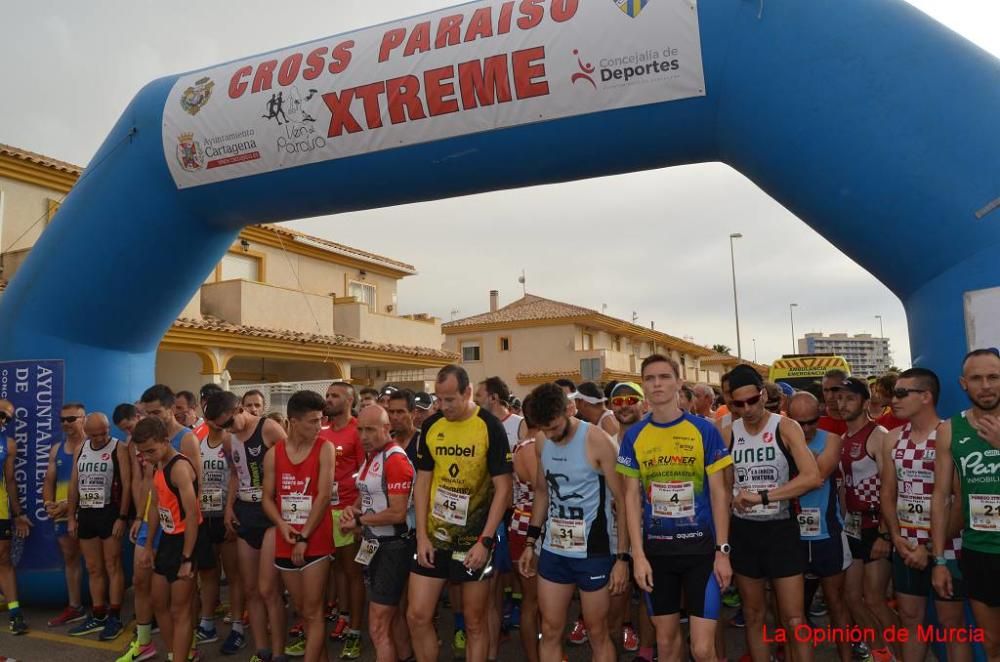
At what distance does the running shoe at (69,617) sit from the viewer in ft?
19.9

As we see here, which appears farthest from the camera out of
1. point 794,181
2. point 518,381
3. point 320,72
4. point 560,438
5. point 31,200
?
point 518,381

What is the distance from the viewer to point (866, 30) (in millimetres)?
4312

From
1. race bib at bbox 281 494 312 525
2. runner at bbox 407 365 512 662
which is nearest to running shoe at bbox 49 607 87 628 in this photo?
race bib at bbox 281 494 312 525

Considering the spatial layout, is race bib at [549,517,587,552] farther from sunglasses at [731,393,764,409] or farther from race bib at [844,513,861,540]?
race bib at [844,513,861,540]

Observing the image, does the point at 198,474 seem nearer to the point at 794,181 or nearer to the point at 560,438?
the point at 560,438

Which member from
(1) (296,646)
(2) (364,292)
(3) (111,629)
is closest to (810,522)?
(1) (296,646)

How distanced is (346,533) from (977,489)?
13.4 ft

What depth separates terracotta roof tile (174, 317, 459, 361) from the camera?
47.1 ft

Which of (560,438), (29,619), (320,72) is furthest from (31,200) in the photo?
(560,438)

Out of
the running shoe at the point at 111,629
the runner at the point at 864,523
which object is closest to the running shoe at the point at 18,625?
the running shoe at the point at 111,629

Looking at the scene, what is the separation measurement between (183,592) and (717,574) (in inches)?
140

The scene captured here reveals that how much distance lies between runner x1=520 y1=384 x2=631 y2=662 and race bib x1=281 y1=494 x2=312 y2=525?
167 centimetres

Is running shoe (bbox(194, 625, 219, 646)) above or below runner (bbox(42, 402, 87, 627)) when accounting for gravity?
below

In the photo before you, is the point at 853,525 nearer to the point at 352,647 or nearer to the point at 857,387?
the point at 857,387
